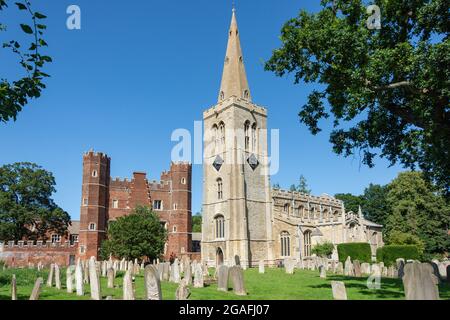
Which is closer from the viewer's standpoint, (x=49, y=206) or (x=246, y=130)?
(x=246, y=130)

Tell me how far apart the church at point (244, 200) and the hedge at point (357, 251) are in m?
1.61

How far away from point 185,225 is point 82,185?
41.3 ft

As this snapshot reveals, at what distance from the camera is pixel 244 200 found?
39.1 m

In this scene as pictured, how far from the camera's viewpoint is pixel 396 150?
1703 centimetres

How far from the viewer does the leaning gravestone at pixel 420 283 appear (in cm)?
869

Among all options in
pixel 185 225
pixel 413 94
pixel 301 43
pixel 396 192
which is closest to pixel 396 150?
pixel 413 94

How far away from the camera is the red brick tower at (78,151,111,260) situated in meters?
43.3

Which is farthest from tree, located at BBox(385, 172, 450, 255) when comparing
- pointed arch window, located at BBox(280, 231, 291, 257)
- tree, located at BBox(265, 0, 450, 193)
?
tree, located at BBox(265, 0, 450, 193)

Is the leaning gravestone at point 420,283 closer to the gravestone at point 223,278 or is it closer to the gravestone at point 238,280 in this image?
the gravestone at point 238,280

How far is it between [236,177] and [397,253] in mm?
15686

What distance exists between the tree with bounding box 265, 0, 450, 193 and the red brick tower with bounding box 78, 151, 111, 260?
33.1 meters

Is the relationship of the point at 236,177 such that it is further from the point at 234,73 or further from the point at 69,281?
the point at 69,281

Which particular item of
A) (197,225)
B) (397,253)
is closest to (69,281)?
(397,253)
